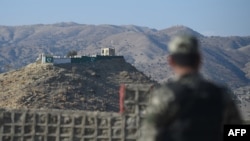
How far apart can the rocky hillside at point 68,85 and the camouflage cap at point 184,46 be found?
32097 mm

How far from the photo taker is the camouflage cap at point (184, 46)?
4016 millimetres

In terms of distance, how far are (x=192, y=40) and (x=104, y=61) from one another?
47614 mm

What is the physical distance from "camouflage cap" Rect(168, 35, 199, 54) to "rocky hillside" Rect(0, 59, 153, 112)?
105 ft

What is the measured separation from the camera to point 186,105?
3.91 meters

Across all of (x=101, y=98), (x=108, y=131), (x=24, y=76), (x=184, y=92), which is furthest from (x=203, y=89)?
(x=24, y=76)

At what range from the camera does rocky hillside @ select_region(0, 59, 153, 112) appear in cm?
3853

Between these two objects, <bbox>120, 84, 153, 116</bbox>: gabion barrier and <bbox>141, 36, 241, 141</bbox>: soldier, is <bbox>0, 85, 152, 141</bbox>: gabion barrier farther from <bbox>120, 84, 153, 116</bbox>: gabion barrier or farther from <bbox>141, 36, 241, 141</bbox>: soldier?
<bbox>141, 36, 241, 141</bbox>: soldier

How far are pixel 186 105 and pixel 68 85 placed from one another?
39416 mm

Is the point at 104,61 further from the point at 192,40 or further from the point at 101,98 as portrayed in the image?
the point at 192,40

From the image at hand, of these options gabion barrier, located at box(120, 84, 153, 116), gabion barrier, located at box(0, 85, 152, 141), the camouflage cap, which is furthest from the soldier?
gabion barrier, located at box(0, 85, 152, 141)

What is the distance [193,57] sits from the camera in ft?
13.2

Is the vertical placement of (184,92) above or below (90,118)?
above

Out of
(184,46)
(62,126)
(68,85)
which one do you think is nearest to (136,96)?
(62,126)

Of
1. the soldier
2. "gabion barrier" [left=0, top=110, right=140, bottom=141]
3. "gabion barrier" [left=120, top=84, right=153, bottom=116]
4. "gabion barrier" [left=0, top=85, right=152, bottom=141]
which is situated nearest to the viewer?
the soldier
